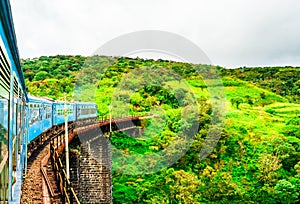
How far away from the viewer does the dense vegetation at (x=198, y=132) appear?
53.6 ft

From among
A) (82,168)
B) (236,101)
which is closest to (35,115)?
(82,168)

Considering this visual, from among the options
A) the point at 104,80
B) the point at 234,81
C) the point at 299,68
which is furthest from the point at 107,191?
the point at 299,68

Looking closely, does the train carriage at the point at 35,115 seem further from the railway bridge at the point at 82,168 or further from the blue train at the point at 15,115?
the railway bridge at the point at 82,168

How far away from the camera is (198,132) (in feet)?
69.3

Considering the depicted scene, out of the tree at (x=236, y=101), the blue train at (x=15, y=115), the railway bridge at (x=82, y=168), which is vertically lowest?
the railway bridge at (x=82, y=168)

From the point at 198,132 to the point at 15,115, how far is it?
1841 centimetres

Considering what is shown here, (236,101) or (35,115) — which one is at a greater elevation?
(236,101)

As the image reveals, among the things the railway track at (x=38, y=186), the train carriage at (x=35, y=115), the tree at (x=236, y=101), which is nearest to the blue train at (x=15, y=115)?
the train carriage at (x=35, y=115)

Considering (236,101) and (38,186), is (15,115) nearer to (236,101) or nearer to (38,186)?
(38,186)

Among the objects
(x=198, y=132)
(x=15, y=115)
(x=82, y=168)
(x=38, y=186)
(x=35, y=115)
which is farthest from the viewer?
(x=198, y=132)

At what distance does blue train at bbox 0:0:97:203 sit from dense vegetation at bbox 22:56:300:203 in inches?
191

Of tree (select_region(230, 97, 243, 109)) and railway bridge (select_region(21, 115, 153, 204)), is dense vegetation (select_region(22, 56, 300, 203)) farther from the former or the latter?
railway bridge (select_region(21, 115, 153, 204))

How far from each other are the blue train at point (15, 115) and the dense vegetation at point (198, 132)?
4.85 m

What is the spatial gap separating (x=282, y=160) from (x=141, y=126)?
1081cm
